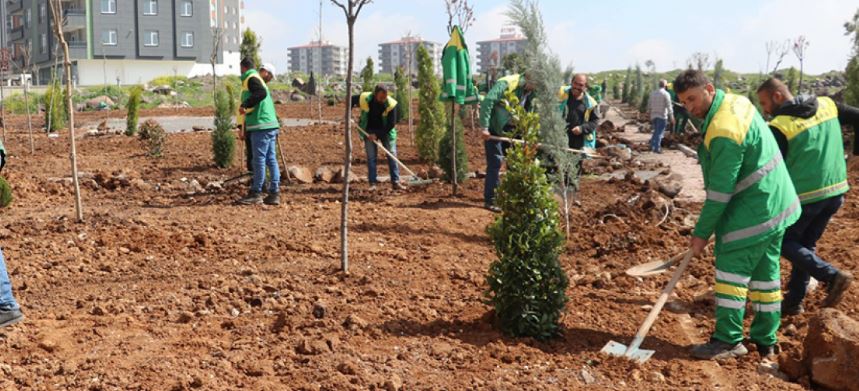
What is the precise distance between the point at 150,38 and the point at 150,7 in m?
2.17

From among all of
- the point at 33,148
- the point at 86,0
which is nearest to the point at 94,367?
the point at 33,148

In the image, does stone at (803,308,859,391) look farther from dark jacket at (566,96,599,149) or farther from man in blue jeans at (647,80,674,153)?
man in blue jeans at (647,80,674,153)

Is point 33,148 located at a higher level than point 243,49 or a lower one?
lower

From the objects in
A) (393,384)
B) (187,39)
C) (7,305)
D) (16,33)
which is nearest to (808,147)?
(393,384)

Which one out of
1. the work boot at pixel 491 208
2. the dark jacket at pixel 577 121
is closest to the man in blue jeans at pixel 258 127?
the work boot at pixel 491 208

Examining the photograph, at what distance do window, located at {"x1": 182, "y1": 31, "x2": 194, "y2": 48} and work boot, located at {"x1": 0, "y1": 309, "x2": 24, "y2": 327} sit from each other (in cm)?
5536

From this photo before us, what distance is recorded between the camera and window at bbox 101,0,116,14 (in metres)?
53.0

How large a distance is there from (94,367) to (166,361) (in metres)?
0.32

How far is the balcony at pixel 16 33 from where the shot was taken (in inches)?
2435

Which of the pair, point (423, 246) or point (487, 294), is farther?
point (423, 246)

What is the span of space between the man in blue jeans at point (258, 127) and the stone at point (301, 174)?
2.15 meters

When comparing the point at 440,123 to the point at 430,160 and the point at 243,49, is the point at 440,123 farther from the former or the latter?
the point at 243,49

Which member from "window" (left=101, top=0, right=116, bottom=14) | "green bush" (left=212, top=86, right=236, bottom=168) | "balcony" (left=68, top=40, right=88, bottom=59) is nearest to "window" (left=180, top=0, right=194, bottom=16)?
"window" (left=101, top=0, right=116, bottom=14)

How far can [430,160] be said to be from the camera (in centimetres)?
1320
